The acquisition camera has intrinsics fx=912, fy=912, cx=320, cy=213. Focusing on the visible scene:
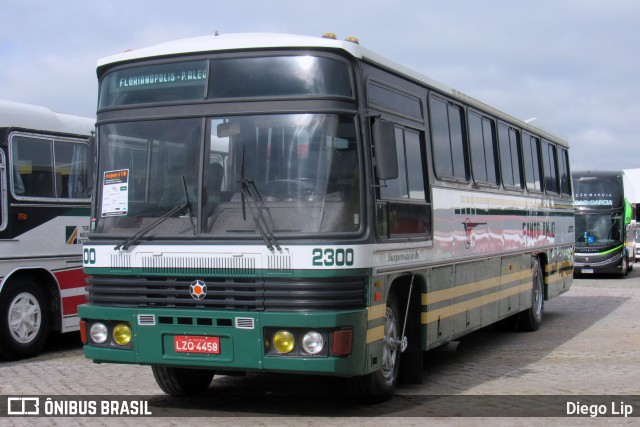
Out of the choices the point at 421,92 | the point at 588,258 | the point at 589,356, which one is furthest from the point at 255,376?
the point at 588,258

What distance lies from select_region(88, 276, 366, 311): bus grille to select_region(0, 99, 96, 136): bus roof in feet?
15.4

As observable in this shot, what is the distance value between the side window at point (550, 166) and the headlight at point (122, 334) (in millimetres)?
9853

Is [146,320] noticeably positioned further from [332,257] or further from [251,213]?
[332,257]

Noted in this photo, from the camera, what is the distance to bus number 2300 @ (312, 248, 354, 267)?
7.28 metres

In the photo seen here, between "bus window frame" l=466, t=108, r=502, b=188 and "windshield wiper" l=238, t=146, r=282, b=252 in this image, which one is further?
"bus window frame" l=466, t=108, r=502, b=188

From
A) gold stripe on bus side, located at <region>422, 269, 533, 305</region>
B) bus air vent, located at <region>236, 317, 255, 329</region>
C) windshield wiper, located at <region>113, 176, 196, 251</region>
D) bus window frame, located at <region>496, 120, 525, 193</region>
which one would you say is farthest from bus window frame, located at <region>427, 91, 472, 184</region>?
bus air vent, located at <region>236, 317, 255, 329</region>

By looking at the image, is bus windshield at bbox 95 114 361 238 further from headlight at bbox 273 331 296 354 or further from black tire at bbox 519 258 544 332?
black tire at bbox 519 258 544 332

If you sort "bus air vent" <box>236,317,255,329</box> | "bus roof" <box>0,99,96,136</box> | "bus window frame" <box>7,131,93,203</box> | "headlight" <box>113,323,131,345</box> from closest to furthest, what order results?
"bus air vent" <box>236,317,255,329</box> < "headlight" <box>113,323,131,345</box> < "bus window frame" <box>7,131,93,203</box> < "bus roof" <box>0,99,96,136</box>

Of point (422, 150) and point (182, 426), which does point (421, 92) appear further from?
point (182, 426)

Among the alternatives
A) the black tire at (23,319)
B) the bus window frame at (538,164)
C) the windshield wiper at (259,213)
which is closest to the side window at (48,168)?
the black tire at (23,319)

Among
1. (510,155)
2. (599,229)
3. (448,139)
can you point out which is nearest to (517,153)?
(510,155)

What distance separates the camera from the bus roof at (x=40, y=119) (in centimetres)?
1178

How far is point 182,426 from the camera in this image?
7.59 m

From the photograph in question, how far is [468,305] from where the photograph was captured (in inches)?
428
